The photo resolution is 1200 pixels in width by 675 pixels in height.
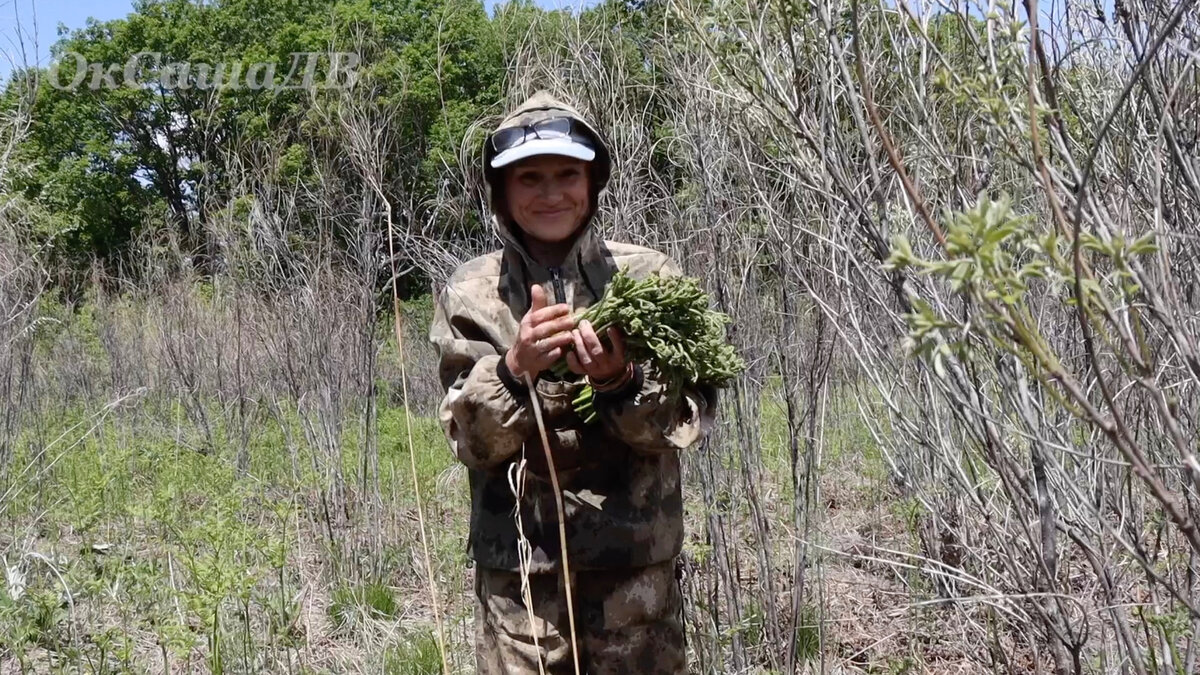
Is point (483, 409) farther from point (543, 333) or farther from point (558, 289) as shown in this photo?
point (558, 289)

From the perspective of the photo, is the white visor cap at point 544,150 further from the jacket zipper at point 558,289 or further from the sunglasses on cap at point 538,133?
the jacket zipper at point 558,289

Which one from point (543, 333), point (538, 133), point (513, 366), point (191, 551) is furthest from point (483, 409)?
point (191, 551)

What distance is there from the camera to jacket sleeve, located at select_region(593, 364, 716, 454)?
66.7 inches

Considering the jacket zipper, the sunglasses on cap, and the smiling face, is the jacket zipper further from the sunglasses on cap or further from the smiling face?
the sunglasses on cap

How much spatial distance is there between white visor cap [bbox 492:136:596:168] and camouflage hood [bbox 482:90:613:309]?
9 cm

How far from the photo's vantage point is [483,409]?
1.72m

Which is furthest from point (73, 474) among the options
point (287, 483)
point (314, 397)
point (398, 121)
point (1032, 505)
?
point (1032, 505)

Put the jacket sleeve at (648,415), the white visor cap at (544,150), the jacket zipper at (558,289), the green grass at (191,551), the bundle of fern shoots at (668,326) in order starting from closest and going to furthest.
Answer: the bundle of fern shoots at (668,326), the jacket sleeve at (648,415), the white visor cap at (544,150), the jacket zipper at (558,289), the green grass at (191,551)

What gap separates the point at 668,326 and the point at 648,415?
185 millimetres

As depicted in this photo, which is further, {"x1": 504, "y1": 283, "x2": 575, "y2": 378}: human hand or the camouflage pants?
the camouflage pants

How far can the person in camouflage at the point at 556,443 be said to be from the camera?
69.0 inches

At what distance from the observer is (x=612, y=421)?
171 cm

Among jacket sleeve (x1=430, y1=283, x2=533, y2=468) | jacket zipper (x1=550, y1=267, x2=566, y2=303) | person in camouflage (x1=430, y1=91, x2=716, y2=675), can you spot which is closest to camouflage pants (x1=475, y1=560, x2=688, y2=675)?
person in camouflage (x1=430, y1=91, x2=716, y2=675)

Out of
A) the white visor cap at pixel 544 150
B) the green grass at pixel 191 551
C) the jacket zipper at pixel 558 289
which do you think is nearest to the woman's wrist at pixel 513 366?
the jacket zipper at pixel 558 289
